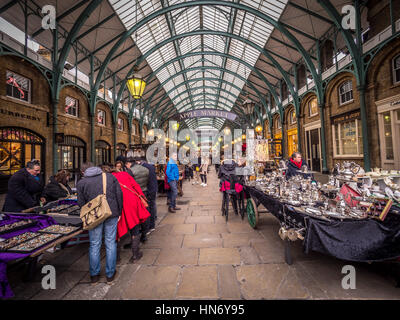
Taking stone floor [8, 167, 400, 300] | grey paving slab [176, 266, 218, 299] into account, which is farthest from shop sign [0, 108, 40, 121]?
grey paving slab [176, 266, 218, 299]

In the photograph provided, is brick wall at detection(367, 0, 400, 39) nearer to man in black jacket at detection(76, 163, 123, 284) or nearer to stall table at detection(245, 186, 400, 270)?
stall table at detection(245, 186, 400, 270)

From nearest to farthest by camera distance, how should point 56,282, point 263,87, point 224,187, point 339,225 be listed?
point 339,225 → point 56,282 → point 224,187 → point 263,87

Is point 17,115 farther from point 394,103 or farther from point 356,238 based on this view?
point 394,103

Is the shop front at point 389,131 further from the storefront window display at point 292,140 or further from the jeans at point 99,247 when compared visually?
the jeans at point 99,247

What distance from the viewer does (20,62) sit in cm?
779

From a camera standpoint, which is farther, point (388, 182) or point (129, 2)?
point (129, 2)

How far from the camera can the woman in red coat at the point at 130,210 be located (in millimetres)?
2828

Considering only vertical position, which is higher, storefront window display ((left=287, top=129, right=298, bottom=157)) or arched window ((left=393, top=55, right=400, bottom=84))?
arched window ((left=393, top=55, right=400, bottom=84))

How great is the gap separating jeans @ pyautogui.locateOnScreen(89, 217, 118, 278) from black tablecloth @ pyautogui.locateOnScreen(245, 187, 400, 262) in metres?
2.51

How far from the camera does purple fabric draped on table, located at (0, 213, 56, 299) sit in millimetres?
1938
